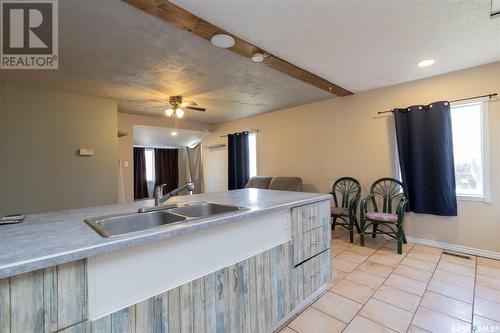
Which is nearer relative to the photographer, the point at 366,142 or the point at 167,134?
the point at 366,142

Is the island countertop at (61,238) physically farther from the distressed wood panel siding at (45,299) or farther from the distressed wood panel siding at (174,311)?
the distressed wood panel siding at (174,311)

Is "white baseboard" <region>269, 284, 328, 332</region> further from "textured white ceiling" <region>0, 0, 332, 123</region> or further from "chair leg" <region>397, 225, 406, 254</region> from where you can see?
"textured white ceiling" <region>0, 0, 332, 123</region>

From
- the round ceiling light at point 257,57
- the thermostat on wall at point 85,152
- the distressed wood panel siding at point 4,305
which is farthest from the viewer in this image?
the thermostat on wall at point 85,152

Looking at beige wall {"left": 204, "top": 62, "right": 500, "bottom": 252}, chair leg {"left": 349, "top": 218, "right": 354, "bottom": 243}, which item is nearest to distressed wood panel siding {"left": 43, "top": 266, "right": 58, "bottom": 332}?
chair leg {"left": 349, "top": 218, "right": 354, "bottom": 243}

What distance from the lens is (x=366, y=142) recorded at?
3.66 metres

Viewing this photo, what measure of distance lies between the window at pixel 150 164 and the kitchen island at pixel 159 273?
7721 mm

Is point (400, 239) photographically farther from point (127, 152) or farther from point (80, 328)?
point (127, 152)

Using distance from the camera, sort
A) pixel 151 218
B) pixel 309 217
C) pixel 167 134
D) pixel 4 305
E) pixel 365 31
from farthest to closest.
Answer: pixel 167 134 < pixel 365 31 < pixel 309 217 < pixel 151 218 < pixel 4 305

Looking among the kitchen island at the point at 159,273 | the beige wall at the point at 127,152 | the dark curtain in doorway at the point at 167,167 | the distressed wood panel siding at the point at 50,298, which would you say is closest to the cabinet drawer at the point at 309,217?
the kitchen island at the point at 159,273

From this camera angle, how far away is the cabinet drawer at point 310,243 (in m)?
1.77

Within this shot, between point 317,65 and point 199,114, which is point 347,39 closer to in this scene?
point 317,65

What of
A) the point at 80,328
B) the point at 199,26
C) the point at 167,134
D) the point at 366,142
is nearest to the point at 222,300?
the point at 80,328

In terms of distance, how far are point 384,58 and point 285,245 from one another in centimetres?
235

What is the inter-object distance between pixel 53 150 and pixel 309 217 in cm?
369
